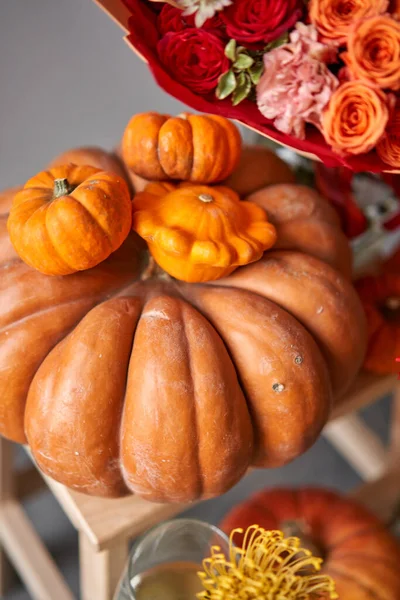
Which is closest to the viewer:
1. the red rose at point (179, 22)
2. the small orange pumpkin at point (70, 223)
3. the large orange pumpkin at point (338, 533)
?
Result: the small orange pumpkin at point (70, 223)

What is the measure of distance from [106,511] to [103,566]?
83mm

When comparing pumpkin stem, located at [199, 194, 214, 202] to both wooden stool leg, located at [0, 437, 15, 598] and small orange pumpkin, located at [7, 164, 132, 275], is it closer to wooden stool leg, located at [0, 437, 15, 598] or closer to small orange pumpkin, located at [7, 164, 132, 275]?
small orange pumpkin, located at [7, 164, 132, 275]

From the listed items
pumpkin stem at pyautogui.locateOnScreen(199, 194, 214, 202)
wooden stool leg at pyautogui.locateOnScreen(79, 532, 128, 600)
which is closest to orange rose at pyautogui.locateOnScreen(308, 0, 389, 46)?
pumpkin stem at pyautogui.locateOnScreen(199, 194, 214, 202)

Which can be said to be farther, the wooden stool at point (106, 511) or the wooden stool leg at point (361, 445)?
the wooden stool leg at point (361, 445)

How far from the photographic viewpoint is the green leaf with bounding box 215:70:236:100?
0.73 m

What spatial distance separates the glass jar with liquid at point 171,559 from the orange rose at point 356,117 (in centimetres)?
43

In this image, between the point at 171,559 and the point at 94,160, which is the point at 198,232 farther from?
the point at 171,559

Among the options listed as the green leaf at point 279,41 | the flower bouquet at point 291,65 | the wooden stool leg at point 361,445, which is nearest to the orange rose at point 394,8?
the flower bouquet at point 291,65

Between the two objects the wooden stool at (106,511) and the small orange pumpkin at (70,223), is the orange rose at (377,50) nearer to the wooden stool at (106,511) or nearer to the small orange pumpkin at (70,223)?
the small orange pumpkin at (70,223)

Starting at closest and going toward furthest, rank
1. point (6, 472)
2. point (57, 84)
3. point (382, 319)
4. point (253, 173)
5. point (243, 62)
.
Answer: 1. point (243, 62)
2. point (253, 173)
3. point (382, 319)
4. point (6, 472)
5. point (57, 84)

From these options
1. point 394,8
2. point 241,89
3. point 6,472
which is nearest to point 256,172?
point 241,89

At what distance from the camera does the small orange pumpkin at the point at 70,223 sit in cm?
63

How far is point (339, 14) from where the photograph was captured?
703mm

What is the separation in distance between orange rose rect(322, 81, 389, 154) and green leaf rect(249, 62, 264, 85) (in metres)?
0.09
